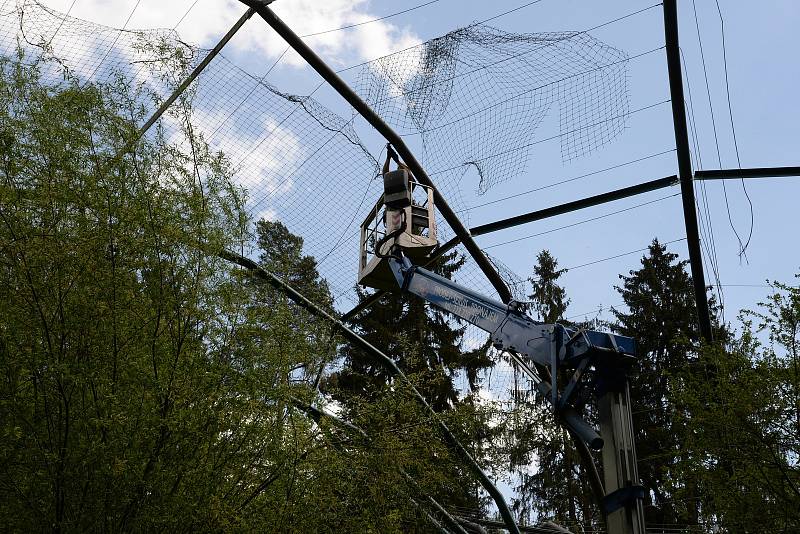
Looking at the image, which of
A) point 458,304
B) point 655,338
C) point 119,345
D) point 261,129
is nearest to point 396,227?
point 458,304

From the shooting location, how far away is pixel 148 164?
567 cm

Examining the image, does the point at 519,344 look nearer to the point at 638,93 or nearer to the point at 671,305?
the point at 638,93

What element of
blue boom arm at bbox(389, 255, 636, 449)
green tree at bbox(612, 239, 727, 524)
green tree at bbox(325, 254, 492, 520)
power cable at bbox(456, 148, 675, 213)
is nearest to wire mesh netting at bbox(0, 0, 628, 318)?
power cable at bbox(456, 148, 675, 213)

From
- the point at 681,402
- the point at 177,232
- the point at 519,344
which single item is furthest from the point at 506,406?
the point at 177,232

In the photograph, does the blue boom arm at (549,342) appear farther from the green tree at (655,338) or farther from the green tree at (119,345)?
the green tree at (655,338)

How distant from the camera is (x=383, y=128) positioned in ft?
26.2

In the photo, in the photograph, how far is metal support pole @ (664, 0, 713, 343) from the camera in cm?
669

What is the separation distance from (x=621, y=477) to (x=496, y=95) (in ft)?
13.7

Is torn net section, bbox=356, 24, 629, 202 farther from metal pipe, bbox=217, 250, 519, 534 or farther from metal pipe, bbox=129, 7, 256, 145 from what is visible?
metal pipe, bbox=217, 250, 519, 534

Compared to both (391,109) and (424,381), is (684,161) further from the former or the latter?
(424,381)

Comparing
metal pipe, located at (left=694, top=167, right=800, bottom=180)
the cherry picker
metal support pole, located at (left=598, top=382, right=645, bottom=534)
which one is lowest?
metal support pole, located at (left=598, top=382, right=645, bottom=534)

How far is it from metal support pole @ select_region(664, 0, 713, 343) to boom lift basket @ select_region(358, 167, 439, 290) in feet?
7.20

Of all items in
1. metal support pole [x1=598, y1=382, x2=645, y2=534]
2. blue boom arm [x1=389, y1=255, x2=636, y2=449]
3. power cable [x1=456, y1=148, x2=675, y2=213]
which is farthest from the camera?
power cable [x1=456, y1=148, x2=675, y2=213]

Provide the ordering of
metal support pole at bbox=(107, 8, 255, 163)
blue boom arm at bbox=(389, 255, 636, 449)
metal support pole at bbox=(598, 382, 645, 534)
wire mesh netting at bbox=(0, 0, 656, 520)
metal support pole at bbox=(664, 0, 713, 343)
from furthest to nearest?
wire mesh netting at bbox=(0, 0, 656, 520)
metal support pole at bbox=(107, 8, 255, 163)
metal support pole at bbox=(664, 0, 713, 343)
blue boom arm at bbox=(389, 255, 636, 449)
metal support pole at bbox=(598, 382, 645, 534)
